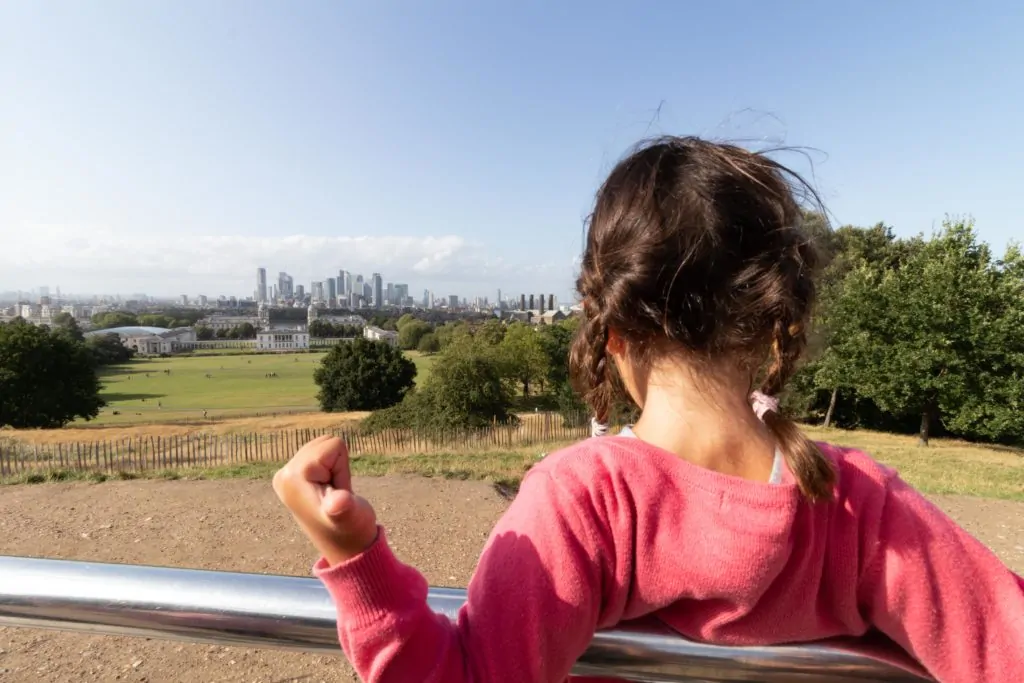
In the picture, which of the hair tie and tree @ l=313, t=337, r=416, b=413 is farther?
tree @ l=313, t=337, r=416, b=413

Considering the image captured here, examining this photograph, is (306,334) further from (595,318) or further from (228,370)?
(595,318)

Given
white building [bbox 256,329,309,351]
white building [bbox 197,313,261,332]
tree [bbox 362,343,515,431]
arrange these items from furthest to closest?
white building [bbox 197,313,261,332]
white building [bbox 256,329,309,351]
tree [bbox 362,343,515,431]

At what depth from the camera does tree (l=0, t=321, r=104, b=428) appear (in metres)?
35.5

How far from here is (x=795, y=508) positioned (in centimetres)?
83

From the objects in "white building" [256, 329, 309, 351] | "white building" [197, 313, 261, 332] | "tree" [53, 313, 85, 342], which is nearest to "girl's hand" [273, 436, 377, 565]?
"tree" [53, 313, 85, 342]

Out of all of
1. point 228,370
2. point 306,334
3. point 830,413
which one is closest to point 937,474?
point 830,413

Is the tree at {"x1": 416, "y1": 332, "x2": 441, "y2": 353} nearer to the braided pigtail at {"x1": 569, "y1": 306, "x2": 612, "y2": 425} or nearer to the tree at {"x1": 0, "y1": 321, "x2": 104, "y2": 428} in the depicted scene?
the tree at {"x1": 0, "y1": 321, "x2": 104, "y2": 428}

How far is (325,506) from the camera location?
2.35ft

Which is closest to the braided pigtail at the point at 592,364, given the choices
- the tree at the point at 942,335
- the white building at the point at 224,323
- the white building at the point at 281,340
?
the tree at the point at 942,335

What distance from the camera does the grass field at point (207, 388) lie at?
52.3 m

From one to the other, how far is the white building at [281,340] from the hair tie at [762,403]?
146 m

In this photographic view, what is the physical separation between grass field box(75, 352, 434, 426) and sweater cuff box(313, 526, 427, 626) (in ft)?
127

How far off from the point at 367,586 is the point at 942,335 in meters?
24.4

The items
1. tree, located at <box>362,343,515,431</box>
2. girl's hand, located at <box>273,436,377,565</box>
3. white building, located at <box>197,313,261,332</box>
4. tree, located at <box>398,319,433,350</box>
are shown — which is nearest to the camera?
girl's hand, located at <box>273,436,377,565</box>
